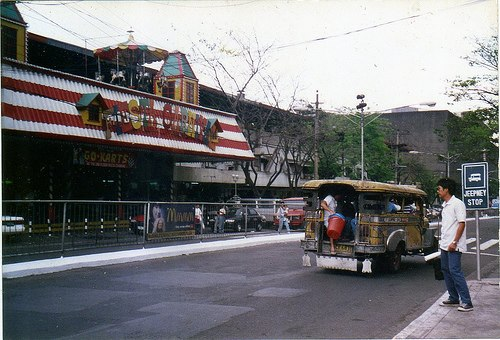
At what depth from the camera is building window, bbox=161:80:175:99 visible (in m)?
29.6

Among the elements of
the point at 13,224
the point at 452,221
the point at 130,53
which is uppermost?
the point at 130,53

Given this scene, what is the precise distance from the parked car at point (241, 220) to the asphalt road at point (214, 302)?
5526 millimetres

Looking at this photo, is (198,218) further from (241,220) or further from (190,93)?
(190,93)

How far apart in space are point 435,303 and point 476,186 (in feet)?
9.25

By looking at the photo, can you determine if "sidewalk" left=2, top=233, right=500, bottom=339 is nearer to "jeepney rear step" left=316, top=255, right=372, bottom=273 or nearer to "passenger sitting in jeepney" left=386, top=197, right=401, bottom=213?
"jeepney rear step" left=316, top=255, right=372, bottom=273

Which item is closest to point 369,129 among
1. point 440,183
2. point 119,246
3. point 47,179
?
point 47,179

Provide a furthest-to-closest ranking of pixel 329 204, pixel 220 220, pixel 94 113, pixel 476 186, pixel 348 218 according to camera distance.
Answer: pixel 94 113 → pixel 220 220 → pixel 348 218 → pixel 329 204 → pixel 476 186

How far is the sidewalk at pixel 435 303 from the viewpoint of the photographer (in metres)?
6.20

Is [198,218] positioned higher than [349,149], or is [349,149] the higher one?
[349,149]

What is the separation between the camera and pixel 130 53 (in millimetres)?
27594

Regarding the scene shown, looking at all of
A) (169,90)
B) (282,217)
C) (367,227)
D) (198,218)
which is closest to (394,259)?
(367,227)

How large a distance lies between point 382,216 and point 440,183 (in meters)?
3.68

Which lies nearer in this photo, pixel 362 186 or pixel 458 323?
pixel 458 323

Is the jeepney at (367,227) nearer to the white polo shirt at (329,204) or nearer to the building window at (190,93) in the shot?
the white polo shirt at (329,204)
